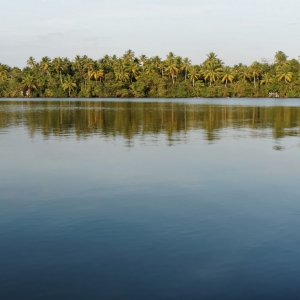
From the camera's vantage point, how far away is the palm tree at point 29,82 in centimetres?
16660

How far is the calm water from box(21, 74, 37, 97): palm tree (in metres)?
149

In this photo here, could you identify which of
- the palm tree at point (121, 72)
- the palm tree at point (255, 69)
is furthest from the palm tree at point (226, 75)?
the palm tree at point (121, 72)

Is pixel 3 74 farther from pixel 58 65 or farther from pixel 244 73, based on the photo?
pixel 244 73

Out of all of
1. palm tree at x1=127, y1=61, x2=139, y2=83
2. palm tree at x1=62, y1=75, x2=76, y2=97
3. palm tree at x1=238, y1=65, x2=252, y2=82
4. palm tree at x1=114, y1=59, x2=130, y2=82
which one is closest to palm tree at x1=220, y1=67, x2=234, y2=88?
palm tree at x1=238, y1=65, x2=252, y2=82

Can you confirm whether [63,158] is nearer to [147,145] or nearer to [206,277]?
[147,145]

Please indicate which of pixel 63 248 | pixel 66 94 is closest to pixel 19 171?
pixel 63 248

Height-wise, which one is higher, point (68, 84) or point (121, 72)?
point (121, 72)

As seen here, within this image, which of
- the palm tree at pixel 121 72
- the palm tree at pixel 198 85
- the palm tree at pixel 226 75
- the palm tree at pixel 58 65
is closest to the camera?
the palm tree at pixel 226 75

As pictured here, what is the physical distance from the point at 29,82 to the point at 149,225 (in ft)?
536

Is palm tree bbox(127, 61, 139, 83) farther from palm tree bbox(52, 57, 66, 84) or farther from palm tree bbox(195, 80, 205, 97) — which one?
palm tree bbox(52, 57, 66, 84)

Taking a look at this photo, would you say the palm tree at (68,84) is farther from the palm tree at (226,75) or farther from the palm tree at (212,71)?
the palm tree at (226,75)

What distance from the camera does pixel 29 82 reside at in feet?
548

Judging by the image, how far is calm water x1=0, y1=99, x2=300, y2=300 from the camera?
851 centimetres

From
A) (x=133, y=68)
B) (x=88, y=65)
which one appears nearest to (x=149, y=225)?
(x=133, y=68)
